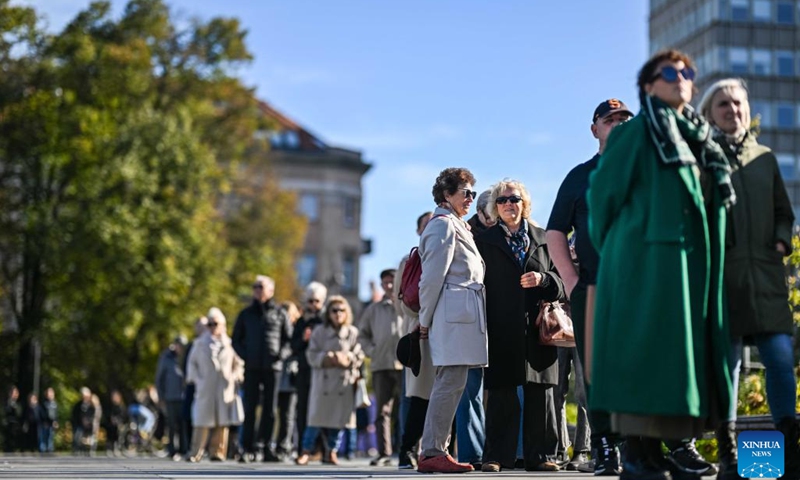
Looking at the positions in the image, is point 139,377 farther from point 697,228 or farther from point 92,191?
point 697,228

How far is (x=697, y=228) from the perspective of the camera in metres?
8.84

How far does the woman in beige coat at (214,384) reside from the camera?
74.3ft

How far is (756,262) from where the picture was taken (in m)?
9.66

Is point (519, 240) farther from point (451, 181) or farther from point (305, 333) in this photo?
point (305, 333)

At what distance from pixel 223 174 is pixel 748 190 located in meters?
47.6

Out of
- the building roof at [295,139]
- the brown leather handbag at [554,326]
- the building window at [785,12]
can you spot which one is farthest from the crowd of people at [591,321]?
the building roof at [295,139]

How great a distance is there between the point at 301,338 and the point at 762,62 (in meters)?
70.7

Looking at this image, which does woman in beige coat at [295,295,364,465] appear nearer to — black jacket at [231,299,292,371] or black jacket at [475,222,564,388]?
black jacket at [231,299,292,371]

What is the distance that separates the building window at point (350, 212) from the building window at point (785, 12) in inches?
1103

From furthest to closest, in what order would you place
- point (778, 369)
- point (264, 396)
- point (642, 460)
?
point (264, 396), point (778, 369), point (642, 460)

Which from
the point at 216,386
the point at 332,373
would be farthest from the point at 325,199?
the point at 332,373

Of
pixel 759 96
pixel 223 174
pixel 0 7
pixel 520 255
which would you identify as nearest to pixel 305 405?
pixel 520 255

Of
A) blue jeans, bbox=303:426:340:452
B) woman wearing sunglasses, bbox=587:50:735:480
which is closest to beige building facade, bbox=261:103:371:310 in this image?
blue jeans, bbox=303:426:340:452

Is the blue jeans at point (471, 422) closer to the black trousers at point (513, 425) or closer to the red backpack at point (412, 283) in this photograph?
the black trousers at point (513, 425)
